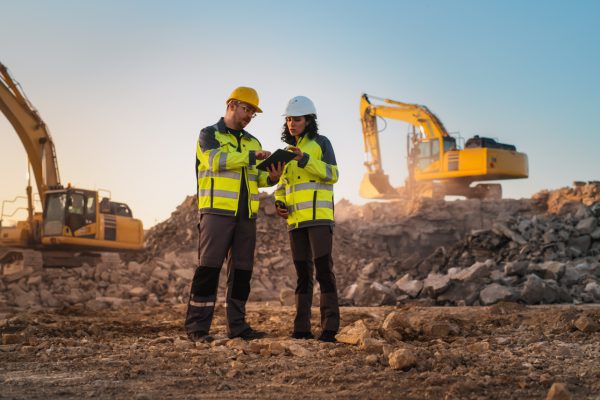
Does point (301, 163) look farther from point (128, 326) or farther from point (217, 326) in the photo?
point (128, 326)

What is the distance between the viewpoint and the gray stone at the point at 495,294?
9.12 metres

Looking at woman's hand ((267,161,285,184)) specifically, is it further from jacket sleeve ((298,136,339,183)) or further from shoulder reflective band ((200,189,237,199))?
shoulder reflective band ((200,189,237,199))

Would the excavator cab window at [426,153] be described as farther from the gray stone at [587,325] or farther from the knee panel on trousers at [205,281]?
the knee panel on trousers at [205,281]

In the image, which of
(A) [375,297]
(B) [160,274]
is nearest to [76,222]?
(B) [160,274]

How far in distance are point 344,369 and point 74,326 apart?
12.0 ft

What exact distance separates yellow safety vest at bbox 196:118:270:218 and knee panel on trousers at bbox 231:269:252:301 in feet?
1.54

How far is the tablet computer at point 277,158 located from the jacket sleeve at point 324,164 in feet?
0.31

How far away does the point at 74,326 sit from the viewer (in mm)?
6238

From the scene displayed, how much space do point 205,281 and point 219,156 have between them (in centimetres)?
99

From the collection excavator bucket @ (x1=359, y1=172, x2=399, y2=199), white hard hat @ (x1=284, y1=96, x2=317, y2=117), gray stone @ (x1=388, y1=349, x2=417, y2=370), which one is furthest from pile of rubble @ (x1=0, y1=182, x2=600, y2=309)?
gray stone @ (x1=388, y1=349, x2=417, y2=370)

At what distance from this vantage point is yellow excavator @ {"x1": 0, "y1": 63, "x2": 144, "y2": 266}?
1359 cm

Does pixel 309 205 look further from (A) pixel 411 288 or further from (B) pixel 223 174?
(A) pixel 411 288

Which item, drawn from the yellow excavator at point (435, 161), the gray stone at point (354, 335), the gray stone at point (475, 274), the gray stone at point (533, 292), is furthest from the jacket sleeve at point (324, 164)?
the yellow excavator at point (435, 161)

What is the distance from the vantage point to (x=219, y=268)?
16.3 ft
